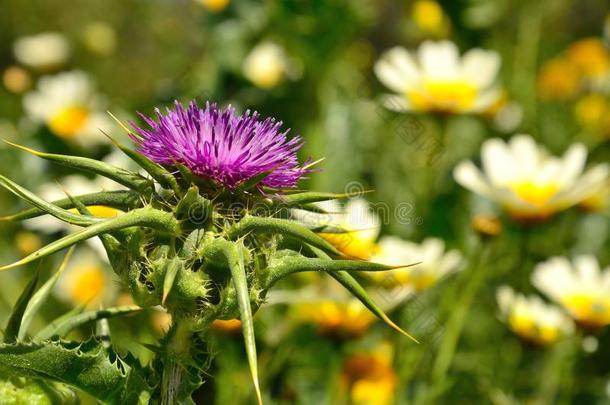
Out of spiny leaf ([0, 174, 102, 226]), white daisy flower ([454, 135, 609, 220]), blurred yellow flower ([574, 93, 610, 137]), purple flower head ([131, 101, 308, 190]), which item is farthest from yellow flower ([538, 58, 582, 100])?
spiny leaf ([0, 174, 102, 226])

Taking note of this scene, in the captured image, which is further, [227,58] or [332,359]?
[227,58]

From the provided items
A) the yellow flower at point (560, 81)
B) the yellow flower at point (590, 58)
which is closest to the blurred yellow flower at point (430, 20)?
the yellow flower at point (560, 81)

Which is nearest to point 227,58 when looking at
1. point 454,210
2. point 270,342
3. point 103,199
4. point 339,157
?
point 339,157

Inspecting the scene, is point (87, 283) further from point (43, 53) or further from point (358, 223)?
point (43, 53)

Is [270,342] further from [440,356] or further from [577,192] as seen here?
[577,192]

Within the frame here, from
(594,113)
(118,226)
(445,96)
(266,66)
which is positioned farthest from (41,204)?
→ (594,113)

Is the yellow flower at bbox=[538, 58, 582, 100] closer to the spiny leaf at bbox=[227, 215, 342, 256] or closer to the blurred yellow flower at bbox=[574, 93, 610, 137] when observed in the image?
the blurred yellow flower at bbox=[574, 93, 610, 137]
